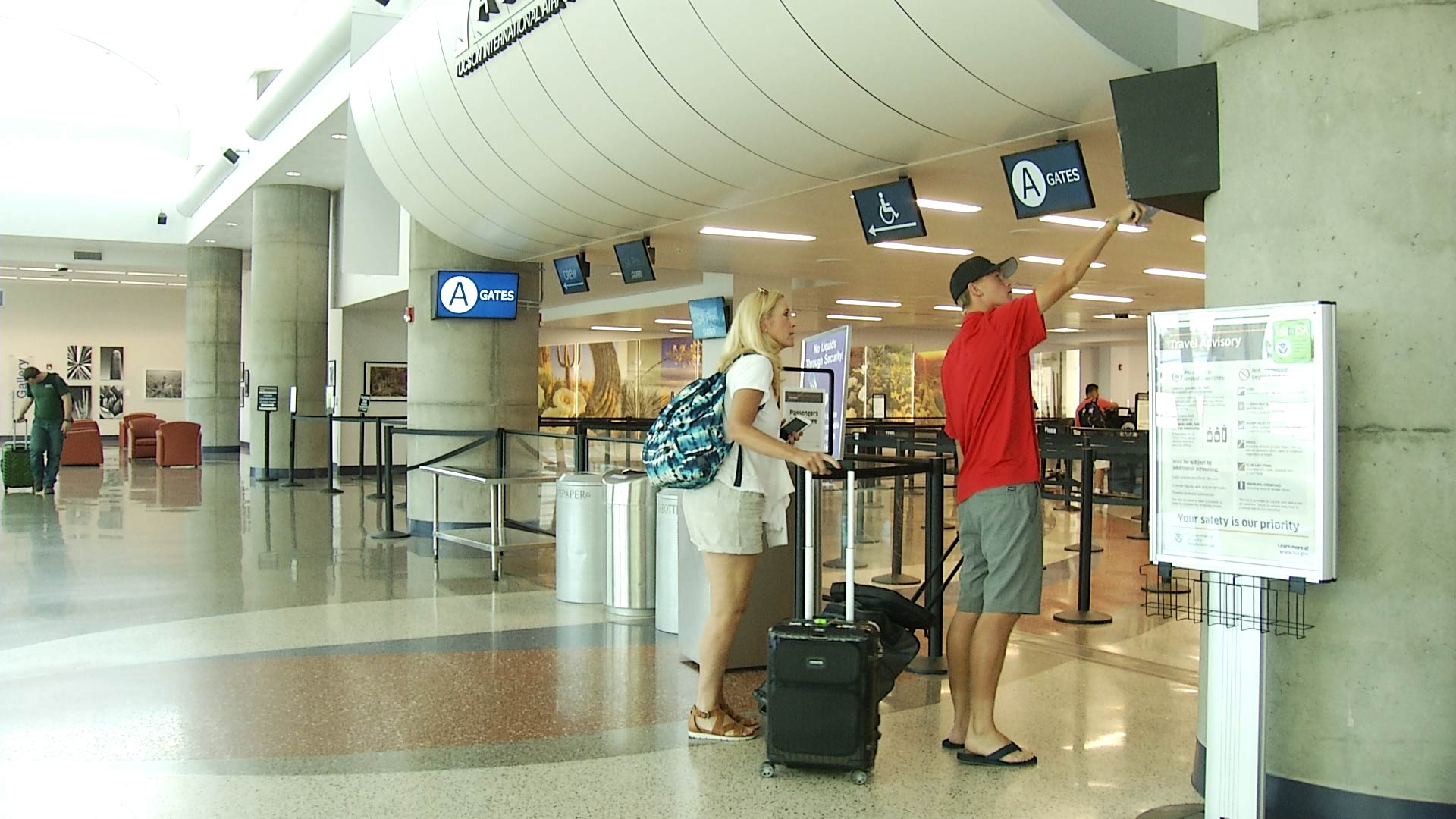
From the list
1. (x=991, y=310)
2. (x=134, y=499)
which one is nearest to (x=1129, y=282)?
(x=991, y=310)

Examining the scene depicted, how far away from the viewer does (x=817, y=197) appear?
8938 mm

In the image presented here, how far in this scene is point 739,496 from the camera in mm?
4266

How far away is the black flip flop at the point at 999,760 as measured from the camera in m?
4.09

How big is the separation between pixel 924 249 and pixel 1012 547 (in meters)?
8.55

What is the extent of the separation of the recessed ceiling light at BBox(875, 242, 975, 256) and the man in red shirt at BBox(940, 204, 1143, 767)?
25.9 feet

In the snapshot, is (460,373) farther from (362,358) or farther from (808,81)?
(362,358)

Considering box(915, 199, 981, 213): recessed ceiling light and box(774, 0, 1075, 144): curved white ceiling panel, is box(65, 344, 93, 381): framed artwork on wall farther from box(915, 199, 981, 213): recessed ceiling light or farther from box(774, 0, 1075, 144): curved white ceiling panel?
box(774, 0, 1075, 144): curved white ceiling panel

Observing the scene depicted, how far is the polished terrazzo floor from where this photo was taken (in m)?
3.81

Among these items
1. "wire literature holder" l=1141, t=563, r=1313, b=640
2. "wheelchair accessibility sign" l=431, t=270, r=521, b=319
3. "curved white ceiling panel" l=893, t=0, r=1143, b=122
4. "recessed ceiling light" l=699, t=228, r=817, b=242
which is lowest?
"wire literature holder" l=1141, t=563, r=1313, b=640

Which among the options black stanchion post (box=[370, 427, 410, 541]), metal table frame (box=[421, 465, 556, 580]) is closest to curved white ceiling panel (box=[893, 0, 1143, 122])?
metal table frame (box=[421, 465, 556, 580])

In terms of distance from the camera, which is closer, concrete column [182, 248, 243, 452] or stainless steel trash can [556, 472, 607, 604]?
stainless steel trash can [556, 472, 607, 604]

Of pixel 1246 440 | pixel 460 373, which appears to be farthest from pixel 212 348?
pixel 1246 440

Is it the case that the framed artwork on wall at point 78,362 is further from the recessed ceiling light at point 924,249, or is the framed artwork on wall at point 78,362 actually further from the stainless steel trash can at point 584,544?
the stainless steel trash can at point 584,544

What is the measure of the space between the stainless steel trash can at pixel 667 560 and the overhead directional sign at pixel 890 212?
2036 mm
